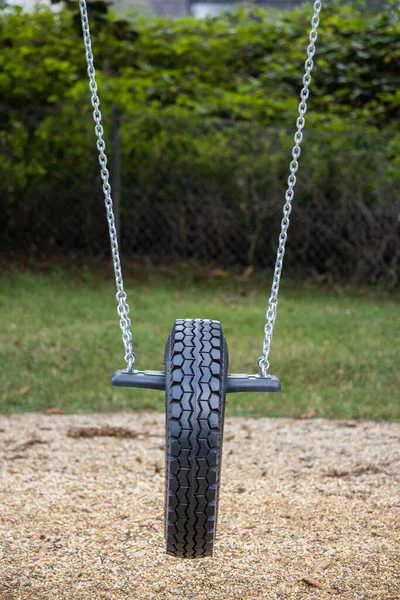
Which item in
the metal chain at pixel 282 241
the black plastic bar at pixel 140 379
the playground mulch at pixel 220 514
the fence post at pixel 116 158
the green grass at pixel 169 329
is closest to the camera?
the black plastic bar at pixel 140 379

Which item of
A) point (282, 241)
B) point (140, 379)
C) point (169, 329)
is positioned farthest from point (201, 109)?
point (140, 379)

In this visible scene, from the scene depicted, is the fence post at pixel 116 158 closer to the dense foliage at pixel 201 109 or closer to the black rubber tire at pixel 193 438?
the dense foliage at pixel 201 109

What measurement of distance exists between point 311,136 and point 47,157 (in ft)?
8.32

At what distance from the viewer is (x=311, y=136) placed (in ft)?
24.3

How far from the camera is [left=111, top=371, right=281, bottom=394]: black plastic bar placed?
2.15 metres

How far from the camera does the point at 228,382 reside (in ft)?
7.11

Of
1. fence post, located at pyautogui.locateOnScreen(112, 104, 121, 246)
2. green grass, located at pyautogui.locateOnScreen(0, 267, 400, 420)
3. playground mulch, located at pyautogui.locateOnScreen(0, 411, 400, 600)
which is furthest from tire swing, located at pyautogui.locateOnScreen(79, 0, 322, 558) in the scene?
fence post, located at pyautogui.locateOnScreen(112, 104, 121, 246)

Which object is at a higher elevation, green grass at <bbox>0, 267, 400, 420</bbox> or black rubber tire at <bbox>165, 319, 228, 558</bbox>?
black rubber tire at <bbox>165, 319, 228, 558</bbox>

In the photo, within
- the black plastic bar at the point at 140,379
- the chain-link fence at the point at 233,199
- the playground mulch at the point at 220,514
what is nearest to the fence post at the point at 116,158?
the chain-link fence at the point at 233,199

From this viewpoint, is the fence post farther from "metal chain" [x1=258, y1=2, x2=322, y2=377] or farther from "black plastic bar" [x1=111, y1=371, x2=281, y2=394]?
"black plastic bar" [x1=111, y1=371, x2=281, y2=394]

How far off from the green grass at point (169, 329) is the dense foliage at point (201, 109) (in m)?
0.89

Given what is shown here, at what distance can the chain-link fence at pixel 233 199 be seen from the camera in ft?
24.0

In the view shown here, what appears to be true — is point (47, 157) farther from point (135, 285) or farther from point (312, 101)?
point (312, 101)

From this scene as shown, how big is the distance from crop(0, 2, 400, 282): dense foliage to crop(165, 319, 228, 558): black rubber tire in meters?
5.26
